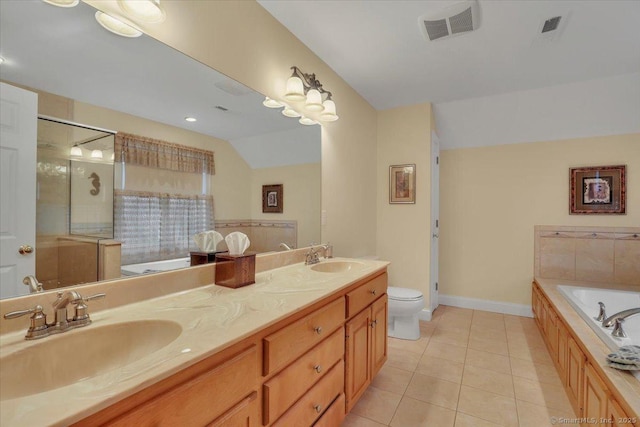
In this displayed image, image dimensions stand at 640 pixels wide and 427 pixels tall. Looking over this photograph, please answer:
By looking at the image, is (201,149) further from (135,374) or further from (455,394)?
(455,394)

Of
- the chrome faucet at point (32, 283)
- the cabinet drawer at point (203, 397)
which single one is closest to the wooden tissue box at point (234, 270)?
→ the cabinet drawer at point (203, 397)

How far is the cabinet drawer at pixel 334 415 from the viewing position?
4.38ft

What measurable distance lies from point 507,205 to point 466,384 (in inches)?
90.9

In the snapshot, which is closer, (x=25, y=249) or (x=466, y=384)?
(x=25, y=249)

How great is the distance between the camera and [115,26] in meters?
1.13

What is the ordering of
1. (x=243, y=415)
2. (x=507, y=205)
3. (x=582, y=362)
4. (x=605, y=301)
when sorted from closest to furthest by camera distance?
(x=243, y=415) → (x=582, y=362) → (x=605, y=301) → (x=507, y=205)

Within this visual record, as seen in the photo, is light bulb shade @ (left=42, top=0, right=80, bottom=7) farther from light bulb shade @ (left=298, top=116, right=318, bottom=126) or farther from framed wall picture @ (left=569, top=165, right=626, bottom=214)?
framed wall picture @ (left=569, top=165, right=626, bottom=214)

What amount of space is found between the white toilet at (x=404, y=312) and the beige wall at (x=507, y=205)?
4.25 ft

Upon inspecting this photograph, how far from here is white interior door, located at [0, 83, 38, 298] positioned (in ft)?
2.87

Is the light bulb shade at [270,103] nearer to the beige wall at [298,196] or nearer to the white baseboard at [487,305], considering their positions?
the beige wall at [298,196]

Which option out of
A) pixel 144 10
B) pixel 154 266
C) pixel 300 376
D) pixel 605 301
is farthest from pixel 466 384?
pixel 144 10

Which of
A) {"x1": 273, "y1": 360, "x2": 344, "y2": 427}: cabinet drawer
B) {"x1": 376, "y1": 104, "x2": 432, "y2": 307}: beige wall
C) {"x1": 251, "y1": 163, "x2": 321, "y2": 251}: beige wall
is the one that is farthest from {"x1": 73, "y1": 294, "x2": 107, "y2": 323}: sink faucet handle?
{"x1": 376, "y1": 104, "x2": 432, "y2": 307}: beige wall

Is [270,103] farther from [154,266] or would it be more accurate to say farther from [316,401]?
[316,401]

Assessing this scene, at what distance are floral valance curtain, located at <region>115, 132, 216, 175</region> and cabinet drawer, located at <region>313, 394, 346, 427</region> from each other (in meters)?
1.33
